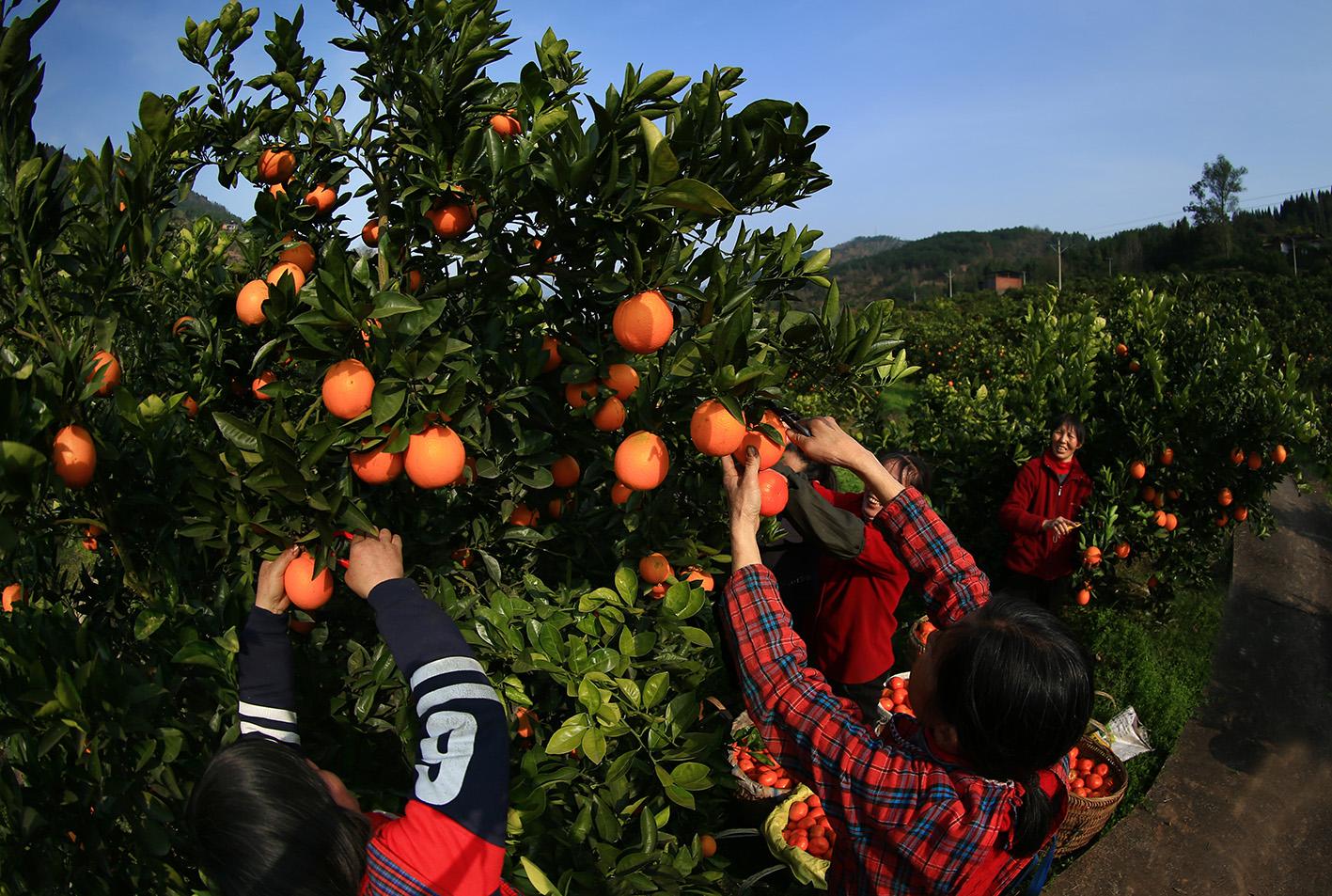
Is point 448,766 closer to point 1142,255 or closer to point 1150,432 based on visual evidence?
point 1150,432

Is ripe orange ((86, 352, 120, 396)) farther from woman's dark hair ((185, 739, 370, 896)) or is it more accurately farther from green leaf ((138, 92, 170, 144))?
woman's dark hair ((185, 739, 370, 896))

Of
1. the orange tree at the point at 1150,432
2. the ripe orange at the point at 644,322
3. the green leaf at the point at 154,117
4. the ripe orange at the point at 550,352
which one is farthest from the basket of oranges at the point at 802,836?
the green leaf at the point at 154,117

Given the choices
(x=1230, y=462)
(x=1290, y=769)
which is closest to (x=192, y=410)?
(x=1290, y=769)

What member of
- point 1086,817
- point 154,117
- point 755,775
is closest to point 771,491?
point 154,117

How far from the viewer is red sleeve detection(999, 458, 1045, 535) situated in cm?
430

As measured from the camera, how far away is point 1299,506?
7727mm

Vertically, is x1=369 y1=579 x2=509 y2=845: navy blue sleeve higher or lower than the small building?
lower

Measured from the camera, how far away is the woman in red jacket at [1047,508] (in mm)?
4301

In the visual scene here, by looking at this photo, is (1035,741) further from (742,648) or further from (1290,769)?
(1290,769)

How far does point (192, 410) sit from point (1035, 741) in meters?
1.81

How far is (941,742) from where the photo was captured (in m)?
1.21

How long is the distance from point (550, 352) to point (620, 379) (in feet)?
0.52

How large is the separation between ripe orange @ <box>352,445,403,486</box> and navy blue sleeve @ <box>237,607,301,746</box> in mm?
349

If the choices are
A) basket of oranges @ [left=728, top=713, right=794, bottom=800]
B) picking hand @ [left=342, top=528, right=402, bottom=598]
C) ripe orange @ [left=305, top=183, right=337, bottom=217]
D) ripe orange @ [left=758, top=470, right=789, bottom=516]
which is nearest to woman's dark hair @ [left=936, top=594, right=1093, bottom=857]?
ripe orange @ [left=758, top=470, right=789, bottom=516]
